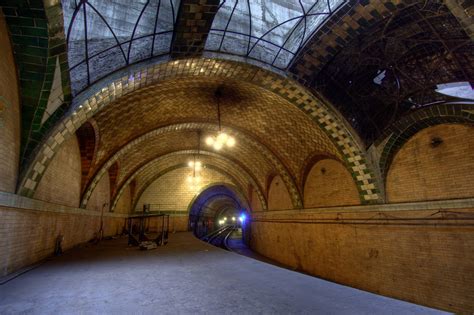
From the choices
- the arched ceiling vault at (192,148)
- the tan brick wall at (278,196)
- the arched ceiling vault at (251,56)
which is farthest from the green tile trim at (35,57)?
the tan brick wall at (278,196)

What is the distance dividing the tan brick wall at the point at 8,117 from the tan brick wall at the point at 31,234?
2.15 feet

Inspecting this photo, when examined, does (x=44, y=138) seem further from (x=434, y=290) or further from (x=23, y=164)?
(x=434, y=290)

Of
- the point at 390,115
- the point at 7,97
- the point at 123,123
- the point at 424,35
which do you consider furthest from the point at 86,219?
the point at 424,35

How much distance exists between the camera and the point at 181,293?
400cm

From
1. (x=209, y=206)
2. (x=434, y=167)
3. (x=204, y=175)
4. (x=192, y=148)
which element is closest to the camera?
(x=434, y=167)

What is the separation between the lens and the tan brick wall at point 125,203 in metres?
15.9

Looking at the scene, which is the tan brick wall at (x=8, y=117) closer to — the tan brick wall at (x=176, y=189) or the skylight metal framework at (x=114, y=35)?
the skylight metal framework at (x=114, y=35)

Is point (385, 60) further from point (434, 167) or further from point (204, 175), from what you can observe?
point (204, 175)

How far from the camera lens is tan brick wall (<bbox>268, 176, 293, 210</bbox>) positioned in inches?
548

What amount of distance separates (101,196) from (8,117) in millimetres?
8565

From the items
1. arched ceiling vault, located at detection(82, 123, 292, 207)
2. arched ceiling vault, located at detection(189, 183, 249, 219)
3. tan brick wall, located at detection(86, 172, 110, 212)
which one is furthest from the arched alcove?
arched ceiling vault, located at detection(189, 183, 249, 219)

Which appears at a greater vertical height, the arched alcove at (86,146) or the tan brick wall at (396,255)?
the arched alcove at (86,146)

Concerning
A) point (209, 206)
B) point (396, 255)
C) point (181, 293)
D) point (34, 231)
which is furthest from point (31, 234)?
point (209, 206)

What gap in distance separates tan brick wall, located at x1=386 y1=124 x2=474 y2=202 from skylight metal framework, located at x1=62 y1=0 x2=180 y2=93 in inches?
295
